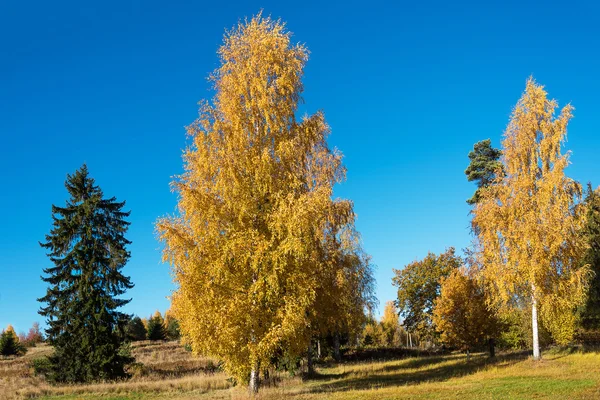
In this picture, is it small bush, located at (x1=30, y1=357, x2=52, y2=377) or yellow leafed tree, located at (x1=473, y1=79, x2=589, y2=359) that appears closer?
yellow leafed tree, located at (x1=473, y1=79, x2=589, y2=359)

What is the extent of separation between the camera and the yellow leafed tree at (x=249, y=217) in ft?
50.4

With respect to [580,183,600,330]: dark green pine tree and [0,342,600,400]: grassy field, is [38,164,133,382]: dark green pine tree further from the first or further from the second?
[580,183,600,330]: dark green pine tree

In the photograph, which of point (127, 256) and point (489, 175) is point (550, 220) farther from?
point (127, 256)

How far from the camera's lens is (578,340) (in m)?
45.6

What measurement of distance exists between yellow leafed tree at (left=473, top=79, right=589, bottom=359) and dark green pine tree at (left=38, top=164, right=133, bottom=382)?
2491 cm

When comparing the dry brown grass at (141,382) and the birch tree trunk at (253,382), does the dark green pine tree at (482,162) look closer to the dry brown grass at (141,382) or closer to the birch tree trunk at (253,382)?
the dry brown grass at (141,382)

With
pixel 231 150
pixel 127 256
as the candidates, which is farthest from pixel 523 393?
pixel 127 256

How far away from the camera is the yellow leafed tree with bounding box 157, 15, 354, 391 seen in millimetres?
15375

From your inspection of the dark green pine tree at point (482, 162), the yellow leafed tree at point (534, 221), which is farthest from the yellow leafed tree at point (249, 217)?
the dark green pine tree at point (482, 162)

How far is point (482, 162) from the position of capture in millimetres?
49625

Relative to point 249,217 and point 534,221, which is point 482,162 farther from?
point 249,217

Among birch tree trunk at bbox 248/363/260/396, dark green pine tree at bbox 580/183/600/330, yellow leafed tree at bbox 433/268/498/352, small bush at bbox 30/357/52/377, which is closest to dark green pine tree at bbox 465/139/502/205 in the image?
dark green pine tree at bbox 580/183/600/330

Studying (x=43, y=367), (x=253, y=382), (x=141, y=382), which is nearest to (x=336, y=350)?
(x=141, y=382)

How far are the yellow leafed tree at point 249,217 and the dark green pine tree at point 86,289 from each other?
17235 mm
